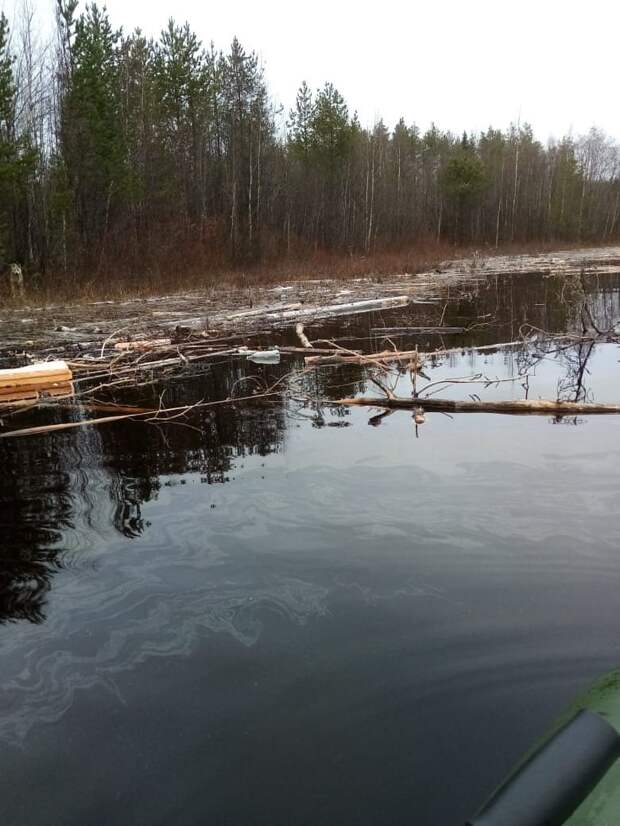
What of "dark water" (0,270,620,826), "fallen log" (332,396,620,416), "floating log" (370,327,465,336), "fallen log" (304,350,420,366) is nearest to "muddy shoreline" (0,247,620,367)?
"floating log" (370,327,465,336)

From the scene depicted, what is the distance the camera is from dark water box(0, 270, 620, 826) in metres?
2.41

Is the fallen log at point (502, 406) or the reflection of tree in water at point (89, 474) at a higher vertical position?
the fallen log at point (502, 406)

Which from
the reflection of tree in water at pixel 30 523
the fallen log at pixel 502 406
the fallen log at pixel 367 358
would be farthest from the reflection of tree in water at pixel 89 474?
the fallen log at pixel 367 358

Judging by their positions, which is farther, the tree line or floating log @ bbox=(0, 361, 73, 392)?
the tree line

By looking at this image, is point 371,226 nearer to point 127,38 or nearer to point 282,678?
point 127,38

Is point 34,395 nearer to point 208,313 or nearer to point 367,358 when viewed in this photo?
point 367,358

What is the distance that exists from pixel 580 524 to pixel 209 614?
2550 mm

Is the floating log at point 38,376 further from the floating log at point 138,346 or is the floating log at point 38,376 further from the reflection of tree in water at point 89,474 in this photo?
the floating log at point 138,346

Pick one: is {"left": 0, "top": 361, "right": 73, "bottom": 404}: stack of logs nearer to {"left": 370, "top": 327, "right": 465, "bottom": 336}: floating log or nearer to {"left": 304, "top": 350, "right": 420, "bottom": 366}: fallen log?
{"left": 304, "top": 350, "right": 420, "bottom": 366}: fallen log

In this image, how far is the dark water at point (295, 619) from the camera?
7.91 feet

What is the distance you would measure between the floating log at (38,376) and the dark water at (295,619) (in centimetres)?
202

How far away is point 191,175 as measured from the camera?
34.7 meters

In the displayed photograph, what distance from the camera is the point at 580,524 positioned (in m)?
4.30

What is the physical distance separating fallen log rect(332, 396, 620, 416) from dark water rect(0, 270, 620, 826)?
1.49 feet
